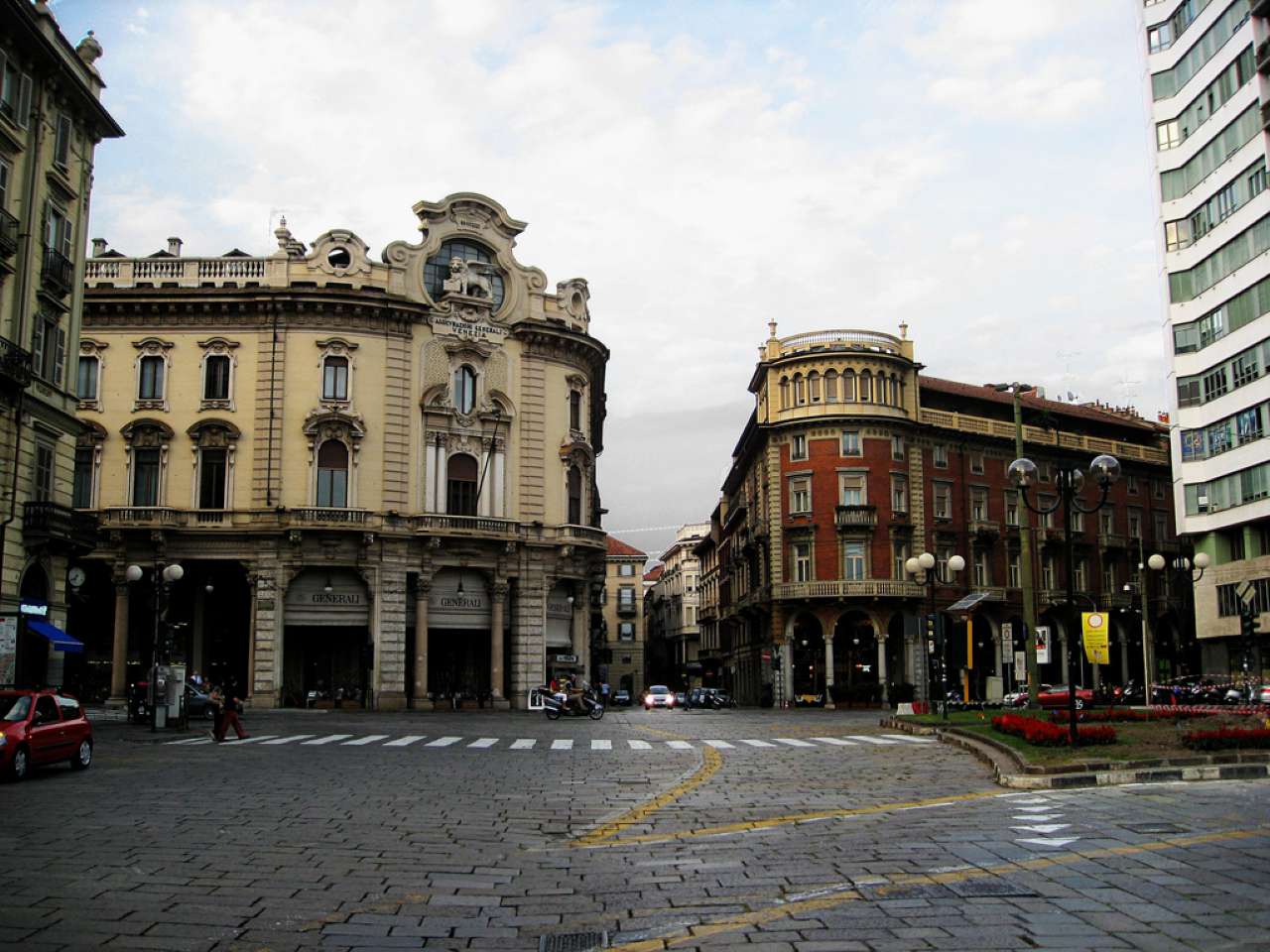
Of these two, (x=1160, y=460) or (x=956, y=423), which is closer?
(x=956, y=423)

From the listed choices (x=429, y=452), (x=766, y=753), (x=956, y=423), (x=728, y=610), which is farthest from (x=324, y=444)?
(x=728, y=610)

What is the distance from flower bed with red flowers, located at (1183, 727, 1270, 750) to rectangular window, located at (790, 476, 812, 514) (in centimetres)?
4554

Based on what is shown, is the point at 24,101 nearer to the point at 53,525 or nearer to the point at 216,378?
the point at 53,525

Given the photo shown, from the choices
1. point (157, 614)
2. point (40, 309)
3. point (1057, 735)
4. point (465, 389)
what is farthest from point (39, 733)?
point (465, 389)

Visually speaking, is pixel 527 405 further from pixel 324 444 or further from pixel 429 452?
pixel 324 444

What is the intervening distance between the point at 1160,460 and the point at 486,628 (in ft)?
164

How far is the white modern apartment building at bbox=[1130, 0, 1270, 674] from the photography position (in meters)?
50.2

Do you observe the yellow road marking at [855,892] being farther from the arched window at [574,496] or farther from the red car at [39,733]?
the arched window at [574,496]

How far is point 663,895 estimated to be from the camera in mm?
9242

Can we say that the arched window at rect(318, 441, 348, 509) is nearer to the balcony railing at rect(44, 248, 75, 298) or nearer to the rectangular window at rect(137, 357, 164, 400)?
the rectangular window at rect(137, 357, 164, 400)

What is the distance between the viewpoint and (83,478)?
4856 cm

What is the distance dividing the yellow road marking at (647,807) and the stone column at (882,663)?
40346mm

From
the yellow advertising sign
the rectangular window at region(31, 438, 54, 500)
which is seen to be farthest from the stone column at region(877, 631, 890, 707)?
the rectangular window at region(31, 438, 54, 500)

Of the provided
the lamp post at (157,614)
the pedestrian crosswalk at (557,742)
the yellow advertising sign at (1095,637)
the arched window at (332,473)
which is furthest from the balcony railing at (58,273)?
the yellow advertising sign at (1095,637)
